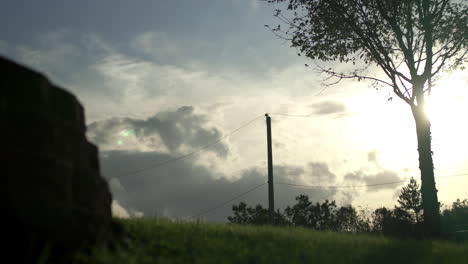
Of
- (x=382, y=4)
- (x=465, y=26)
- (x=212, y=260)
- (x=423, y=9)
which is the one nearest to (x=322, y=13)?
(x=382, y=4)

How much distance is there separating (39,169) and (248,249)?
181 inches

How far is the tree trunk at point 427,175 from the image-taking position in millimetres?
19344

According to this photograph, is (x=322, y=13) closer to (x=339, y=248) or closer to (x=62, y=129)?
(x=339, y=248)

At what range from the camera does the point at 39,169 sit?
6.16 meters

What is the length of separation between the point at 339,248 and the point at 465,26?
15.7m

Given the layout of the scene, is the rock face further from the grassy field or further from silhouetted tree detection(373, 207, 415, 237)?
silhouetted tree detection(373, 207, 415, 237)

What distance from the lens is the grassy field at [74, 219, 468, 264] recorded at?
800cm

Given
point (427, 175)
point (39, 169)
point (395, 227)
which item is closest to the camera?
point (39, 169)

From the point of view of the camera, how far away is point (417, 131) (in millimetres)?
20328

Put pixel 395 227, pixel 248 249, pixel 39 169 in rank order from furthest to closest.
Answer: pixel 395 227
pixel 248 249
pixel 39 169

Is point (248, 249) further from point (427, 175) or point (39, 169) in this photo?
point (427, 175)

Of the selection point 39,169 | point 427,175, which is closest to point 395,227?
point 427,175

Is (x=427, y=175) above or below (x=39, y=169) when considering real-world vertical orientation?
above

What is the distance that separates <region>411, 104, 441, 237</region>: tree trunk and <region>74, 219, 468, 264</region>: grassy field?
663cm
